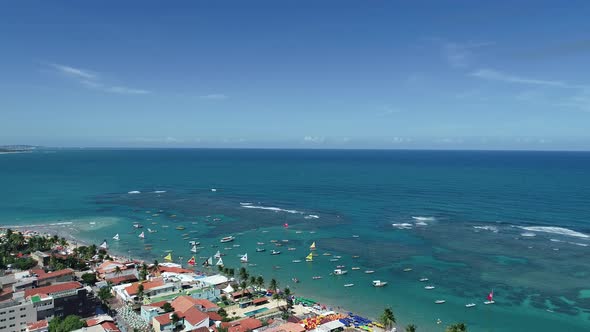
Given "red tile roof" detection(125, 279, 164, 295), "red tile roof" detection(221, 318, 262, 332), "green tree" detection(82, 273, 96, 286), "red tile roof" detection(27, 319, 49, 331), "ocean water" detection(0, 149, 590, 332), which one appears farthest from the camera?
"green tree" detection(82, 273, 96, 286)

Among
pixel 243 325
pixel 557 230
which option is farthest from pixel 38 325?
pixel 557 230

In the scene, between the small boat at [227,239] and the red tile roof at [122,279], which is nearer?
the red tile roof at [122,279]

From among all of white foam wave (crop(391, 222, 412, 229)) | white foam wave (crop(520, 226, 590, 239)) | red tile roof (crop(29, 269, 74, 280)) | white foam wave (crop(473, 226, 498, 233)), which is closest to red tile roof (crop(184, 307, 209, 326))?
red tile roof (crop(29, 269, 74, 280))

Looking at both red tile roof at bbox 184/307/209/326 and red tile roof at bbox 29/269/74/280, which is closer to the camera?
red tile roof at bbox 184/307/209/326

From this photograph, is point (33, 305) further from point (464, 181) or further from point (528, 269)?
point (464, 181)

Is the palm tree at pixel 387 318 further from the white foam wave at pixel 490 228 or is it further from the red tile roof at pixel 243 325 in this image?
the white foam wave at pixel 490 228

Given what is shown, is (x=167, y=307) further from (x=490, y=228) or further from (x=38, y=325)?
(x=490, y=228)

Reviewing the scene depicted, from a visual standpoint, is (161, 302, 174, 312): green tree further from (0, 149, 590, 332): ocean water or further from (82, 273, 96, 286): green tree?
(0, 149, 590, 332): ocean water

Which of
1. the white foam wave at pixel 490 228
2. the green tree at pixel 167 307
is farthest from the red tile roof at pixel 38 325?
the white foam wave at pixel 490 228
